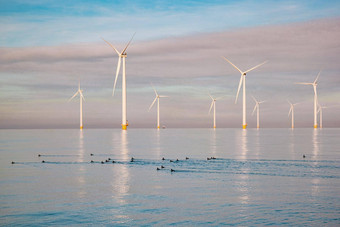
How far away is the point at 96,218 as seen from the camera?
23344 millimetres

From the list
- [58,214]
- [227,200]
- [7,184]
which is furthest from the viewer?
[7,184]

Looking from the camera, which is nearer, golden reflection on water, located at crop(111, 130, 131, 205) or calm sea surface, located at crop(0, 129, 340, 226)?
calm sea surface, located at crop(0, 129, 340, 226)

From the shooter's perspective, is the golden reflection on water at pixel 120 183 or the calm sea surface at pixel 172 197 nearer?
the calm sea surface at pixel 172 197

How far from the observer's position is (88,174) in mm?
42250

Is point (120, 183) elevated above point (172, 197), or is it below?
above

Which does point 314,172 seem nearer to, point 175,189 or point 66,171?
point 175,189

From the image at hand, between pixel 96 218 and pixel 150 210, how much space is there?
348 centimetres

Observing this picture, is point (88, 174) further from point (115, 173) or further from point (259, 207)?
point (259, 207)

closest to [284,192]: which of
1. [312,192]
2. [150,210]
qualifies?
[312,192]

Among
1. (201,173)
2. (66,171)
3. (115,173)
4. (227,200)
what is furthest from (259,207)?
(66,171)

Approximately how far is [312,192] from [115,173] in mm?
20508

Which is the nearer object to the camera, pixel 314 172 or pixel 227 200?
pixel 227 200

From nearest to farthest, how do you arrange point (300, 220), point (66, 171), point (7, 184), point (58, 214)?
point (300, 220) < point (58, 214) < point (7, 184) < point (66, 171)

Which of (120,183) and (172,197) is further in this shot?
(120,183)
